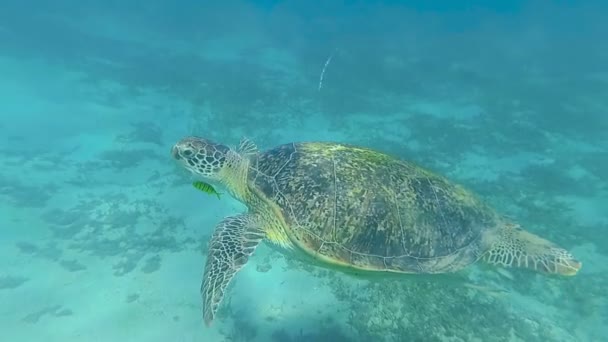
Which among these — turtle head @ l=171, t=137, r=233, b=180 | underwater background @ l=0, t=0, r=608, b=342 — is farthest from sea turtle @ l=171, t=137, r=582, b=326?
underwater background @ l=0, t=0, r=608, b=342

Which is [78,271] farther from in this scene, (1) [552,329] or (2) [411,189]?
(1) [552,329]

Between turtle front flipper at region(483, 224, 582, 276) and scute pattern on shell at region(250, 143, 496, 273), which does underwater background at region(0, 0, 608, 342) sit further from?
scute pattern on shell at region(250, 143, 496, 273)

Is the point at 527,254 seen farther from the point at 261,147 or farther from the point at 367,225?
the point at 261,147

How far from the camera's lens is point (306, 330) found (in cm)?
469

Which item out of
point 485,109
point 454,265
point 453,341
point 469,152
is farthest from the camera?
point 485,109

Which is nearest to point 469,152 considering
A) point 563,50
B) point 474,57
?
point 474,57

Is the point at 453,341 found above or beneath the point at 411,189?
beneath

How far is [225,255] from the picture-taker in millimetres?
3971

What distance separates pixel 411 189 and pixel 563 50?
25784mm

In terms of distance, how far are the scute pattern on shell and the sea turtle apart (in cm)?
1

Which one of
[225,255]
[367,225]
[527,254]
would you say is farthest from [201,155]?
[527,254]

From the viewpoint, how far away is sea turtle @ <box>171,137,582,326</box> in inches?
151

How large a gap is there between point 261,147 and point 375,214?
583 centimetres

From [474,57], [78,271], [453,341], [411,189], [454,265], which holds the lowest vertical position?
[78,271]
